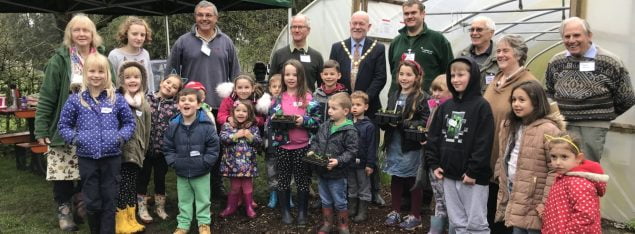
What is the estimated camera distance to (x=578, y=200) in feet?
8.11

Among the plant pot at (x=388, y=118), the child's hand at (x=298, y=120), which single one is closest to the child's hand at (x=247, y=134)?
the child's hand at (x=298, y=120)

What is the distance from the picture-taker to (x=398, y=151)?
13.2 ft

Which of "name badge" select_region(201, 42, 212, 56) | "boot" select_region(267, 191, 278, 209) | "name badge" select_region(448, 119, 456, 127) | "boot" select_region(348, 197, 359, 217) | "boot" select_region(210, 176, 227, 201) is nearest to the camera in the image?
"name badge" select_region(448, 119, 456, 127)

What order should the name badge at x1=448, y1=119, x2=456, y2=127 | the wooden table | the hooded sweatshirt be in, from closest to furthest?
the hooded sweatshirt < the name badge at x1=448, y1=119, x2=456, y2=127 < the wooden table

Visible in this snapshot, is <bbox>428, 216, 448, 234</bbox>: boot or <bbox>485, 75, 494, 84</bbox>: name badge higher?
<bbox>485, 75, 494, 84</bbox>: name badge

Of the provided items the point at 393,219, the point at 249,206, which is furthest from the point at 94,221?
the point at 393,219

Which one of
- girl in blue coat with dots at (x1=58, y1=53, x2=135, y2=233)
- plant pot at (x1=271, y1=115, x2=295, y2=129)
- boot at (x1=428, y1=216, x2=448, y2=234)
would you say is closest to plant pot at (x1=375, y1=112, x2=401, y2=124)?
plant pot at (x1=271, y1=115, x2=295, y2=129)

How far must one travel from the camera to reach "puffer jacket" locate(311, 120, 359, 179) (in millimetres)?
3607

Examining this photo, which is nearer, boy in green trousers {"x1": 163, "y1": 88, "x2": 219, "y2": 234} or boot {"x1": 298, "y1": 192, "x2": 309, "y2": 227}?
boy in green trousers {"x1": 163, "y1": 88, "x2": 219, "y2": 234}

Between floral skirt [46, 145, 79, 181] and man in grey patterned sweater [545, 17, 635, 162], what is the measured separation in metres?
3.82

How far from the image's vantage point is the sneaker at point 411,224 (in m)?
3.94

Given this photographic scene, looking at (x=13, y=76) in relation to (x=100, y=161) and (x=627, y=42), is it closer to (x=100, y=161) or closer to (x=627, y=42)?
(x=100, y=161)

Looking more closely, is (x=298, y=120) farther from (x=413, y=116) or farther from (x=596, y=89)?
(x=596, y=89)

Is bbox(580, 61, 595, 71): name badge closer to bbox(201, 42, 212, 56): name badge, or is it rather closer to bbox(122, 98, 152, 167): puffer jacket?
bbox(201, 42, 212, 56): name badge
